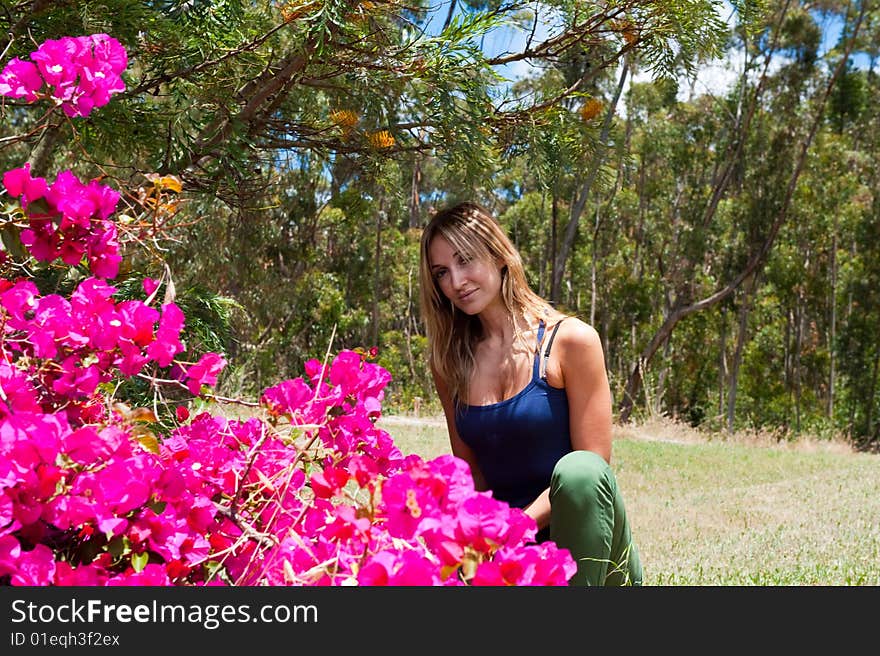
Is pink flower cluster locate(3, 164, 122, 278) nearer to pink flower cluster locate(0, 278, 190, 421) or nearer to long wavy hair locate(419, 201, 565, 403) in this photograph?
pink flower cluster locate(0, 278, 190, 421)

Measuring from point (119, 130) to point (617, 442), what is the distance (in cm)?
719

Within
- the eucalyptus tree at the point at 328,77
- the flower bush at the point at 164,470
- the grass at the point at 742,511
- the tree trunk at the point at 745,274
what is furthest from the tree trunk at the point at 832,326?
the flower bush at the point at 164,470

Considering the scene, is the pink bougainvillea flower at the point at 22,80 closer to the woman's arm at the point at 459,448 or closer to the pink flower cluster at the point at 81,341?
the pink flower cluster at the point at 81,341

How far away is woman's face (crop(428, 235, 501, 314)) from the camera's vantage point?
6.02ft

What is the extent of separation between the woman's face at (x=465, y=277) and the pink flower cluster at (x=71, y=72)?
0.90 meters

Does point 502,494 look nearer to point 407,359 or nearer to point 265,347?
point 265,347

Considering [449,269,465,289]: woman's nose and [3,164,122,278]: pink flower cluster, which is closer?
[3,164,122,278]: pink flower cluster

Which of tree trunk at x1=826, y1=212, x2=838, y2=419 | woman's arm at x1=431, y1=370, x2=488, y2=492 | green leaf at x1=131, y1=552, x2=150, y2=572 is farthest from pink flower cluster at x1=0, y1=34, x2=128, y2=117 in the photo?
tree trunk at x1=826, y1=212, x2=838, y2=419

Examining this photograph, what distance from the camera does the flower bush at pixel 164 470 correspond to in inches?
28.1

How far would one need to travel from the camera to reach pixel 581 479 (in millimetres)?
1426

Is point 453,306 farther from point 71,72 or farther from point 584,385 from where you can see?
point 71,72

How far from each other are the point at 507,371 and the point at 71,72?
3.60 ft

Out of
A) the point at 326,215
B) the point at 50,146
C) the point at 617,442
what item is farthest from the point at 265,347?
the point at 50,146

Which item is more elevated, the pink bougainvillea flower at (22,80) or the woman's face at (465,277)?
the pink bougainvillea flower at (22,80)
